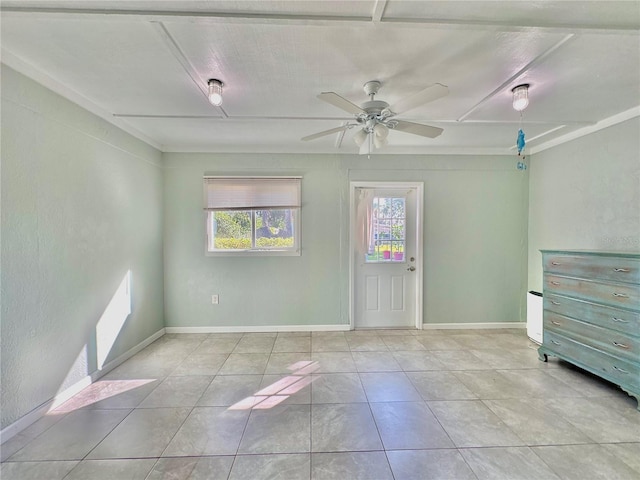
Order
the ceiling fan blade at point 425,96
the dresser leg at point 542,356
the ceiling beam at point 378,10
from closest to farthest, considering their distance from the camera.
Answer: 1. the ceiling beam at point 378,10
2. the ceiling fan blade at point 425,96
3. the dresser leg at point 542,356

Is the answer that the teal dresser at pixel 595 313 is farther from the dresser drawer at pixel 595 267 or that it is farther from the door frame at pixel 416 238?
the door frame at pixel 416 238

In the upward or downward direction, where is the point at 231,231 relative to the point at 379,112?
downward

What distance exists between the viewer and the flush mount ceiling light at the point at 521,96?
2205 millimetres

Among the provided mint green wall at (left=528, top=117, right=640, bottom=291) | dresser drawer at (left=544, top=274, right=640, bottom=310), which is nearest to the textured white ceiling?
Result: mint green wall at (left=528, top=117, right=640, bottom=291)

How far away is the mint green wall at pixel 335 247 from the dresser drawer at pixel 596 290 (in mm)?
1094

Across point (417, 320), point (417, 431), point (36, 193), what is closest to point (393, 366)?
point (417, 431)

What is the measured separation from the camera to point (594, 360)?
8.27 ft

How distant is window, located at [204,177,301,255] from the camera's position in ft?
12.6

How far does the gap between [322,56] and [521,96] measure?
162cm

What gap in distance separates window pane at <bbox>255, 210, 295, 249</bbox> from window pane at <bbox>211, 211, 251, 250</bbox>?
0.54 feet

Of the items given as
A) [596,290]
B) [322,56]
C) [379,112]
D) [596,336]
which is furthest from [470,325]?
[322,56]

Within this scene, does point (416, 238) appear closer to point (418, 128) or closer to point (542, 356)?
point (542, 356)

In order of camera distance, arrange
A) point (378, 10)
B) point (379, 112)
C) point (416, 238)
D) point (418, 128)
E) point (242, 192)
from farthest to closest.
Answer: point (416, 238) < point (242, 192) < point (418, 128) < point (379, 112) < point (378, 10)


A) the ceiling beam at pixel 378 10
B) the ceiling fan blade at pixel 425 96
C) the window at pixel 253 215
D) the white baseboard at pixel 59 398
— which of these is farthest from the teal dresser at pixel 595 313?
the white baseboard at pixel 59 398
